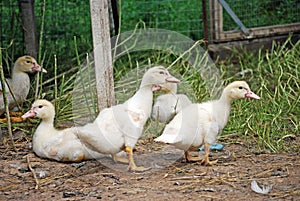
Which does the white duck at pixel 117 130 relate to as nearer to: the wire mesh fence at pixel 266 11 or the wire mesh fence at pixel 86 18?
the wire mesh fence at pixel 86 18

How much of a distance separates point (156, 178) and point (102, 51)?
134 centimetres

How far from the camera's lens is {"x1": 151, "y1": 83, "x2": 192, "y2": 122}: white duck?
19.1ft

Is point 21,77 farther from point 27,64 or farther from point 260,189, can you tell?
point 260,189

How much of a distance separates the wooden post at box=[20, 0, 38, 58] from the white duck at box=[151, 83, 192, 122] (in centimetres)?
183

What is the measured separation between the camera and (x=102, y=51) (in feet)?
16.9

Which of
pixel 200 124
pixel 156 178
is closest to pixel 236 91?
pixel 200 124

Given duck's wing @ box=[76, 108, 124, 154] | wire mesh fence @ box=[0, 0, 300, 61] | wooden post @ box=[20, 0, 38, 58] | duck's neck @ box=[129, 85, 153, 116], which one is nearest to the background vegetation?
wire mesh fence @ box=[0, 0, 300, 61]

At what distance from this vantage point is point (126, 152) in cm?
479

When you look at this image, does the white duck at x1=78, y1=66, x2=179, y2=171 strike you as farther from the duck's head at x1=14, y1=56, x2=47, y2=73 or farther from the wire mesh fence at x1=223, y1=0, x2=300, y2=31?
the wire mesh fence at x1=223, y1=0, x2=300, y2=31

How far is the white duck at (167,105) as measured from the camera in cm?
581

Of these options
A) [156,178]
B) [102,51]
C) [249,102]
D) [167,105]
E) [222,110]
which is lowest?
[156,178]

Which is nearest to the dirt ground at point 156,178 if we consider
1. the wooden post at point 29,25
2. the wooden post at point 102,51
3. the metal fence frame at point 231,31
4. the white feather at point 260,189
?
the white feather at point 260,189

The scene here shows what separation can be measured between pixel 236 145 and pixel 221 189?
52.7 inches

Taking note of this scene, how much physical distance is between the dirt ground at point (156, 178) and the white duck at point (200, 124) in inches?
8.1
